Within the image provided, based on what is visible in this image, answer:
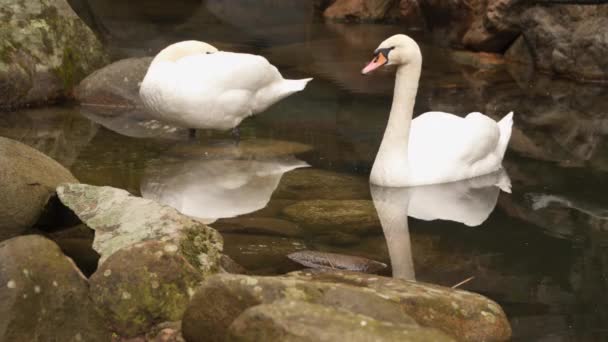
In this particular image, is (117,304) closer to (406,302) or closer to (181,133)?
(406,302)

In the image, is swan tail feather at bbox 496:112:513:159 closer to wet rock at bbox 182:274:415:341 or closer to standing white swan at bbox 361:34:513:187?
standing white swan at bbox 361:34:513:187

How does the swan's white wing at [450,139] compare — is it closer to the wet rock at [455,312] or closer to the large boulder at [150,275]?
the large boulder at [150,275]

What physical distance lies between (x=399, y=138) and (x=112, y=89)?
155 inches

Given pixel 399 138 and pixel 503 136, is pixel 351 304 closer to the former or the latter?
pixel 399 138

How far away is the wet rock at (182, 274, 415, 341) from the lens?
3896 millimetres

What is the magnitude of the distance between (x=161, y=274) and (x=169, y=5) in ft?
51.5

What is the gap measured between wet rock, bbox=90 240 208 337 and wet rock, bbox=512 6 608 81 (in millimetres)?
8932

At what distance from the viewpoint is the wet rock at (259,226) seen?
577cm

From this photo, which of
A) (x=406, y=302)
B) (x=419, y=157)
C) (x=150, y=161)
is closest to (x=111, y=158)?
(x=150, y=161)

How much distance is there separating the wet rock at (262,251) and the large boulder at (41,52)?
465 centimetres

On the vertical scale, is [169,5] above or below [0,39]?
below

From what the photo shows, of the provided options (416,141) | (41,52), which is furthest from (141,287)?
(41,52)

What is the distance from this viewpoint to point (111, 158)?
7.58 m

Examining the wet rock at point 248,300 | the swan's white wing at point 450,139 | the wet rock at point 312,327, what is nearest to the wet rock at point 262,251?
the wet rock at point 248,300
